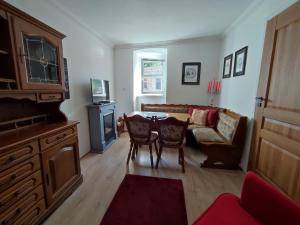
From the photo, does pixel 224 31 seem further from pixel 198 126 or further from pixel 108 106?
pixel 108 106

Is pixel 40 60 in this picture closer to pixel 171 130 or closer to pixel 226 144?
pixel 171 130

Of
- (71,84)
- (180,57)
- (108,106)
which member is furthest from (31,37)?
(180,57)

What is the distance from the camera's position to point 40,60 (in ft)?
5.13

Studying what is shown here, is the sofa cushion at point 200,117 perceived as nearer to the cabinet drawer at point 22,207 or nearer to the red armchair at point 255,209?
the red armchair at point 255,209

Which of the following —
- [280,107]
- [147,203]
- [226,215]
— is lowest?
[147,203]

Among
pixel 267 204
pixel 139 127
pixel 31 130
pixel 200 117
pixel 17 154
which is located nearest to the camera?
pixel 267 204

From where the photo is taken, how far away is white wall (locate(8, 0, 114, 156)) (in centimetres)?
200

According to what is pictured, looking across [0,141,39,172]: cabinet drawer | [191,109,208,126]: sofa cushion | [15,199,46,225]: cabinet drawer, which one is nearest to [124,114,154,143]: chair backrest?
[0,141,39,172]: cabinet drawer

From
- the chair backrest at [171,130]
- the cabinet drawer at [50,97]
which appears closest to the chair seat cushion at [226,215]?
the chair backrest at [171,130]

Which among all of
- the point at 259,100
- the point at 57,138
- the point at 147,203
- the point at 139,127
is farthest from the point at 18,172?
the point at 259,100

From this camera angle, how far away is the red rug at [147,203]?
1.48 metres

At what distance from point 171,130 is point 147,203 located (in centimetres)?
101

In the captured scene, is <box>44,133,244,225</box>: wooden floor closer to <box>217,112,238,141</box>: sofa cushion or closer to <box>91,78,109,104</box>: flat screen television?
<box>217,112,238,141</box>: sofa cushion

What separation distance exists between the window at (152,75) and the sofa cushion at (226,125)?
2253mm
